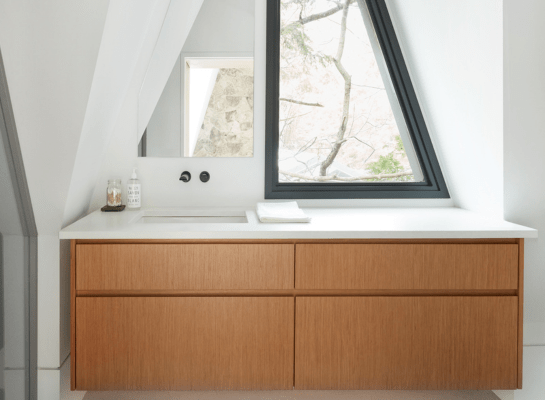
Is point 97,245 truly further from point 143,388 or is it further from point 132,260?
point 143,388

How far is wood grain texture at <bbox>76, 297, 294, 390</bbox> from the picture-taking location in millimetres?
1910

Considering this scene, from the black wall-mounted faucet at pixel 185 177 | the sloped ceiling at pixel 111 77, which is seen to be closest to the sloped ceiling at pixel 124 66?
the sloped ceiling at pixel 111 77

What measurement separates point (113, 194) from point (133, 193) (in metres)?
0.10

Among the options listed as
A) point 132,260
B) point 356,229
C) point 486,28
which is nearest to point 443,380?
point 356,229

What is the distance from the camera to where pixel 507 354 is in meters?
1.97

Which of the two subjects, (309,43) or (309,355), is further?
(309,43)

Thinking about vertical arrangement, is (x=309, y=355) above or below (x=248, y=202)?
below

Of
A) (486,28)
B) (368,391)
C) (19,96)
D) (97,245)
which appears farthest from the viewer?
(368,391)

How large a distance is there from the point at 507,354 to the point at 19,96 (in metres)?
2.12

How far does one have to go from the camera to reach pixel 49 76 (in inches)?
67.4

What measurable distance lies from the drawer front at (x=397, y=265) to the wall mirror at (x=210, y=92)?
90cm

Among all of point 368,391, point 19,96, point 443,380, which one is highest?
point 19,96

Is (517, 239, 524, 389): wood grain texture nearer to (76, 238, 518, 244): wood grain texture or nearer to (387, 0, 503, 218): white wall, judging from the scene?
(76, 238, 518, 244): wood grain texture

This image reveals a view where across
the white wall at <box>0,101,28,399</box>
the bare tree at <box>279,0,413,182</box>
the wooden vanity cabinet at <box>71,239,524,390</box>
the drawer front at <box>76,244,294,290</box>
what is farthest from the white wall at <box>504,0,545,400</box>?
the white wall at <box>0,101,28,399</box>
